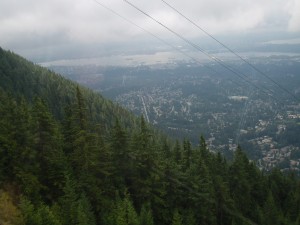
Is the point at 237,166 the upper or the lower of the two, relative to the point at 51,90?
lower

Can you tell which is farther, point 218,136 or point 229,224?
point 218,136

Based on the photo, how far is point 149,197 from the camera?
30625 mm

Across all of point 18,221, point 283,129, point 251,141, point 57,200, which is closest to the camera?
point 18,221

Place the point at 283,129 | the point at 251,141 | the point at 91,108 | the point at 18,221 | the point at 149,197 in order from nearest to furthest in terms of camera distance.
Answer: the point at 18,221
the point at 149,197
the point at 91,108
the point at 251,141
the point at 283,129

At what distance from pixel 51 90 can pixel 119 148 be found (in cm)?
10571

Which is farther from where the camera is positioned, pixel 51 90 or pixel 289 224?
pixel 51 90

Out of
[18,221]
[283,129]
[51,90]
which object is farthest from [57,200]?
[283,129]

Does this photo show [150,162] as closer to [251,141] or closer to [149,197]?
[149,197]

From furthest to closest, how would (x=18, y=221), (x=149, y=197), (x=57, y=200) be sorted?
(x=149, y=197), (x=57, y=200), (x=18, y=221)

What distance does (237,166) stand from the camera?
44750 millimetres

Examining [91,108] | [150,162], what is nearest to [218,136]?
[91,108]

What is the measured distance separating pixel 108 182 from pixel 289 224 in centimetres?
2036

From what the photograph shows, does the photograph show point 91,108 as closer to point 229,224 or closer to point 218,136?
point 218,136

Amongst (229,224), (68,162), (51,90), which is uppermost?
(51,90)
